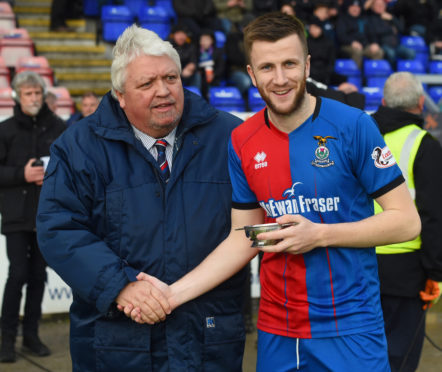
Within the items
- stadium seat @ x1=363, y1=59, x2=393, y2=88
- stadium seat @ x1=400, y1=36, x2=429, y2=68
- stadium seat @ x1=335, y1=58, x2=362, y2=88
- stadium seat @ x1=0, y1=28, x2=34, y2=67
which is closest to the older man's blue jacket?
stadium seat @ x1=0, y1=28, x2=34, y2=67

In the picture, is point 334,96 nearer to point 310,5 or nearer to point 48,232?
point 48,232

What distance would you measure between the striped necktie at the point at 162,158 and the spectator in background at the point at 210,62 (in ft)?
27.6

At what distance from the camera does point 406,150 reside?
12.1 feet

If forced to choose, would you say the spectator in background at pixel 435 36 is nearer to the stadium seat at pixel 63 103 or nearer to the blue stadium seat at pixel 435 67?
the blue stadium seat at pixel 435 67

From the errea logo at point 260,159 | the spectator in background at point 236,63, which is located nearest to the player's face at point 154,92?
the errea logo at point 260,159

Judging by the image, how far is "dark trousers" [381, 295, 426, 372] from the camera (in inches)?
151

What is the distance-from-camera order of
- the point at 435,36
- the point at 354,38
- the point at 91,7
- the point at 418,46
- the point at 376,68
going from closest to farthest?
the point at 376,68 → the point at 91,7 → the point at 354,38 → the point at 418,46 → the point at 435,36

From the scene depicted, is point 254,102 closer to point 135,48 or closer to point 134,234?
point 135,48

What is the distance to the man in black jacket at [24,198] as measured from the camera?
17.1 feet

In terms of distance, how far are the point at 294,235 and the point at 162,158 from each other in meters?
0.76

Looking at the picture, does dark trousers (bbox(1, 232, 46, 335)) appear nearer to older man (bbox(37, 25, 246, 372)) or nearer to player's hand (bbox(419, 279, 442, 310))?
older man (bbox(37, 25, 246, 372))

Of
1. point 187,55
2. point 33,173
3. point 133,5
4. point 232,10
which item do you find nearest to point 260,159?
point 33,173

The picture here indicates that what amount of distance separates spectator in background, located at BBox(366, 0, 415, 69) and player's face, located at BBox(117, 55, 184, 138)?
452 inches

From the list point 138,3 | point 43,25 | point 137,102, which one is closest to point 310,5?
point 138,3
